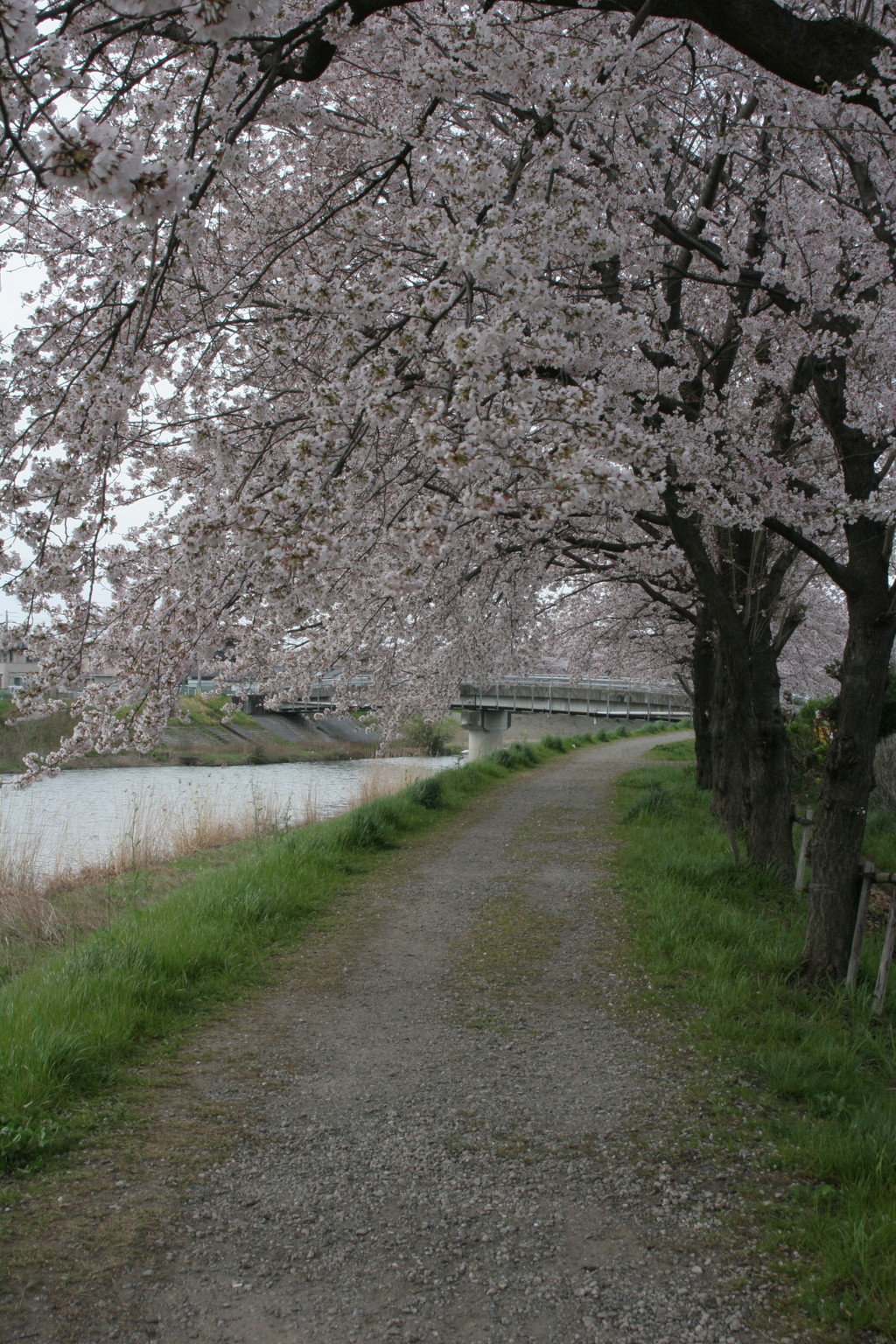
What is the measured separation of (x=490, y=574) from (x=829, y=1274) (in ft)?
28.3

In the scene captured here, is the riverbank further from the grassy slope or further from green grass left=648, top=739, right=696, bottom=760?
the grassy slope

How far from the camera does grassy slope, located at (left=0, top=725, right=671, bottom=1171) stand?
373cm

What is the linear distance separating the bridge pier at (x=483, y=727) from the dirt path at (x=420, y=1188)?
92.6 feet

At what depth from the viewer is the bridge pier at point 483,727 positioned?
3428 centimetres

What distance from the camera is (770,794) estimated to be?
8352 mm

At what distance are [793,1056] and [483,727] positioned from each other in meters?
30.5

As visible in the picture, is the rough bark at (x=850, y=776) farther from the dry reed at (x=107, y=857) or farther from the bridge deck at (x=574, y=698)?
the bridge deck at (x=574, y=698)

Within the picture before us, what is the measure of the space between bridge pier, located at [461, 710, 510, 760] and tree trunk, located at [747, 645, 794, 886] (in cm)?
2545

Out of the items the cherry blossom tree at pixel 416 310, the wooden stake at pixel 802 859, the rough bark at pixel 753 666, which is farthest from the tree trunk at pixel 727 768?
the cherry blossom tree at pixel 416 310

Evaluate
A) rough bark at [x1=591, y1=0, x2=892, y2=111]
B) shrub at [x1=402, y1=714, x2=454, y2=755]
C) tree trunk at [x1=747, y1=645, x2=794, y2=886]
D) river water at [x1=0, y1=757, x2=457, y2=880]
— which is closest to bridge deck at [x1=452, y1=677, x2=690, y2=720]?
shrub at [x1=402, y1=714, x2=454, y2=755]

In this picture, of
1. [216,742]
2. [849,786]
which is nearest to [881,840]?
[849,786]

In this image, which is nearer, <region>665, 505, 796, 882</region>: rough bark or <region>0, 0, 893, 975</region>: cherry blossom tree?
<region>0, 0, 893, 975</region>: cherry blossom tree

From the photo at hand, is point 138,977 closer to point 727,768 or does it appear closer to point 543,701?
point 727,768

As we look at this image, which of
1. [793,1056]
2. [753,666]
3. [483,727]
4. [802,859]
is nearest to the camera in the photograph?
[793,1056]
